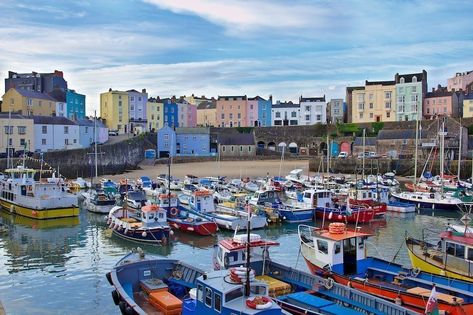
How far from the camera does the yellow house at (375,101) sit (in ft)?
275

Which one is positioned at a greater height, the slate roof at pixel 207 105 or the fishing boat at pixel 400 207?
the slate roof at pixel 207 105

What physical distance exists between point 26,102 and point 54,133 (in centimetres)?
1070

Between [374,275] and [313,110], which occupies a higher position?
[313,110]

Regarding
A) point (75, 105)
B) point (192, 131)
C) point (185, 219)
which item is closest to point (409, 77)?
point (192, 131)

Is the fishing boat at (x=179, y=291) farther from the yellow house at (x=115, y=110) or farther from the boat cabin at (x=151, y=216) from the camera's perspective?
the yellow house at (x=115, y=110)

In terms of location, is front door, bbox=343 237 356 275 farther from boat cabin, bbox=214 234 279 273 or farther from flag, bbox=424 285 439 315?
flag, bbox=424 285 439 315

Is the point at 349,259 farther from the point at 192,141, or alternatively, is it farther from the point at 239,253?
the point at 192,141

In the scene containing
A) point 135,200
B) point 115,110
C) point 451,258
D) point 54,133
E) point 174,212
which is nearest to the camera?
point 451,258

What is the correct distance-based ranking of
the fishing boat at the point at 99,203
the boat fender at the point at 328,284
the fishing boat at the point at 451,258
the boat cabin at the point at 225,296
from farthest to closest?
the fishing boat at the point at 99,203 → the fishing boat at the point at 451,258 → the boat fender at the point at 328,284 → the boat cabin at the point at 225,296

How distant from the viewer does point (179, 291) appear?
15789mm

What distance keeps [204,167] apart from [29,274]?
45362 mm

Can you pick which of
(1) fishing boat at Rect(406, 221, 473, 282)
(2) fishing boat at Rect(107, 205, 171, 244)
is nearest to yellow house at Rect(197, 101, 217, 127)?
(2) fishing boat at Rect(107, 205, 171, 244)

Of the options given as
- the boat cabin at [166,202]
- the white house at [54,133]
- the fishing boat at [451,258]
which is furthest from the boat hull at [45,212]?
the white house at [54,133]

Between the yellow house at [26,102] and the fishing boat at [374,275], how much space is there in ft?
182
